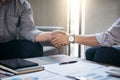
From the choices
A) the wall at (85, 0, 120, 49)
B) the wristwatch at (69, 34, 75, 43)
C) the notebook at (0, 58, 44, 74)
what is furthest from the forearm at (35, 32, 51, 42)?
the wall at (85, 0, 120, 49)

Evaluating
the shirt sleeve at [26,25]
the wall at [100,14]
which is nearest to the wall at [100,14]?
the wall at [100,14]

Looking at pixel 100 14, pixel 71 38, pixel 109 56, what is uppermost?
pixel 100 14

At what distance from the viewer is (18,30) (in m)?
1.86

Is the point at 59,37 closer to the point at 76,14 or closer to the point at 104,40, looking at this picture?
the point at 104,40

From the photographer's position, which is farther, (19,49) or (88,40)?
(19,49)

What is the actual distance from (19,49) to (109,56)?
670 millimetres

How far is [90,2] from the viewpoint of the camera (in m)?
3.01

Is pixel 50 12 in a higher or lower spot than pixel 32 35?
higher

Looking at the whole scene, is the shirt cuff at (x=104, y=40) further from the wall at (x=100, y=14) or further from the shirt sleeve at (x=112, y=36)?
the wall at (x=100, y=14)

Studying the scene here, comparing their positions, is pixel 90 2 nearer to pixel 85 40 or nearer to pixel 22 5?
pixel 22 5

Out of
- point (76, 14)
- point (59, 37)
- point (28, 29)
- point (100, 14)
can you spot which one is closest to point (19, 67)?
point (59, 37)

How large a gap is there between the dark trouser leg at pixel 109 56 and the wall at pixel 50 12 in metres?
1.63

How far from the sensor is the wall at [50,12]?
9.62ft

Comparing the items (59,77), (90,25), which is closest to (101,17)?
(90,25)
